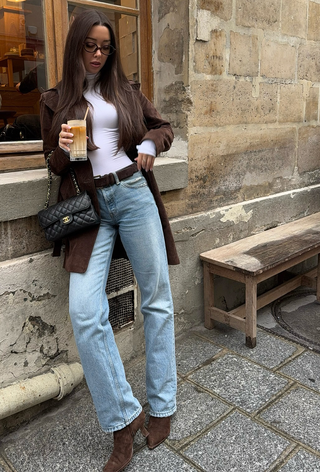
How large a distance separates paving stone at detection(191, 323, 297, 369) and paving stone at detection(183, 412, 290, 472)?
0.62 metres

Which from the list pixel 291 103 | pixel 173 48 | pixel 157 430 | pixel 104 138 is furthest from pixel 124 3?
pixel 157 430

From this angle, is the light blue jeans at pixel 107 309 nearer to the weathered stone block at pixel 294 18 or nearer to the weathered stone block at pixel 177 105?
the weathered stone block at pixel 177 105

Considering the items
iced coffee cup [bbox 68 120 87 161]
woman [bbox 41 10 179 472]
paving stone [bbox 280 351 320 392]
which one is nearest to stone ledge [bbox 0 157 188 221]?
woman [bbox 41 10 179 472]

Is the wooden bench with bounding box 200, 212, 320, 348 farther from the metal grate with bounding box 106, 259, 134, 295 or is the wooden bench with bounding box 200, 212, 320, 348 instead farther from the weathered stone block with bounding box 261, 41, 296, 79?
the weathered stone block with bounding box 261, 41, 296, 79

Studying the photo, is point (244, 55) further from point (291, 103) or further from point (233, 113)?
point (291, 103)

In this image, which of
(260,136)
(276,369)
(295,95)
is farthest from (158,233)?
(295,95)

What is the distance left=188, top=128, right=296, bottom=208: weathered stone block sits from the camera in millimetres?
3072

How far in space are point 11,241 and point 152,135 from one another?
2.80 ft

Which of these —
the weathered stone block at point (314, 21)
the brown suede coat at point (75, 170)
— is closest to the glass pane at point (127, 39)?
the brown suede coat at point (75, 170)

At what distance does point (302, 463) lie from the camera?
1.99 metres

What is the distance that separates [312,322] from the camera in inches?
131

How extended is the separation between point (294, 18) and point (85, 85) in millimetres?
2294

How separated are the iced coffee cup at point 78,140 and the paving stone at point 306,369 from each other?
1.77 metres

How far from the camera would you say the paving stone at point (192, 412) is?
86.4 inches
